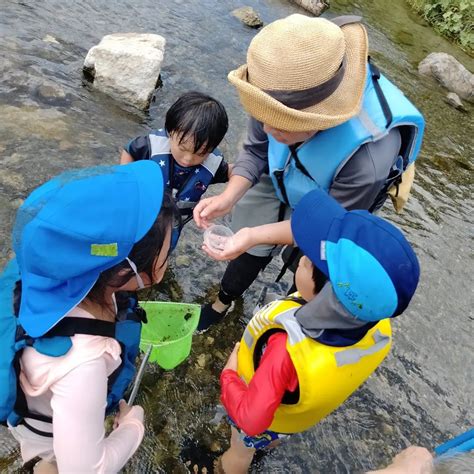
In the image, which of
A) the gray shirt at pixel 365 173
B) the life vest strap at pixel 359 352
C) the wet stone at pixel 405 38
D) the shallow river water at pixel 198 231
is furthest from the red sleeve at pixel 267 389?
the wet stone at pixel 405 38

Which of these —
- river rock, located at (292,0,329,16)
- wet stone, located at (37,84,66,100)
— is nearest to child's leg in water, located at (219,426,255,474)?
wet stone, located at (37,84,66,100)

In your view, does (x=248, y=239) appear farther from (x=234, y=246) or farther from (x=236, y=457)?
(x=236, y=457)

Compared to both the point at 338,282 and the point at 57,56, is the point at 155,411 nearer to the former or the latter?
the point at 338,282

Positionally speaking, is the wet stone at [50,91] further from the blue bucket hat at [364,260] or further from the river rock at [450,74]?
the river rock at [450,74]

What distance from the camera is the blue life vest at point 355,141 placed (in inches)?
88.4

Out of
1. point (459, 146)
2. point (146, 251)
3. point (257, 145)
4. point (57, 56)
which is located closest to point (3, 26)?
point (57, 56)

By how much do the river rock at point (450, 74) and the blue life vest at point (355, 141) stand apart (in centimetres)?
805

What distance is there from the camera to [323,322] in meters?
1.89

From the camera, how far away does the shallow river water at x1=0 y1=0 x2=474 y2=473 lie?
10.3 feet

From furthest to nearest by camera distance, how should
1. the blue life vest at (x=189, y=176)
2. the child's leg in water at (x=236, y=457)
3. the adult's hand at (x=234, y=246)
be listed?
the blue life vest at (x=189, y=176) < the child's leg in water at (x=236, y=457) < the adult's hand at (x=234, y=246)

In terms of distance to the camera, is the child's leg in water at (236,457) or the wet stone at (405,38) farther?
the wet stone at (405,38)

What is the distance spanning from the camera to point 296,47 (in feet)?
6.32

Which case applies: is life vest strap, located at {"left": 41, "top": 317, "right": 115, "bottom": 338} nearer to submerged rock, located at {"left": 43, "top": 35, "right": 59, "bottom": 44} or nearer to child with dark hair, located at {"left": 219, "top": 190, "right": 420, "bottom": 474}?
child with dark hair, located at {"left": 219, "top": 190, "right": 420, "bottom": 474}

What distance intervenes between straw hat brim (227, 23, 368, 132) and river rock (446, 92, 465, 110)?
7712 millimetres
